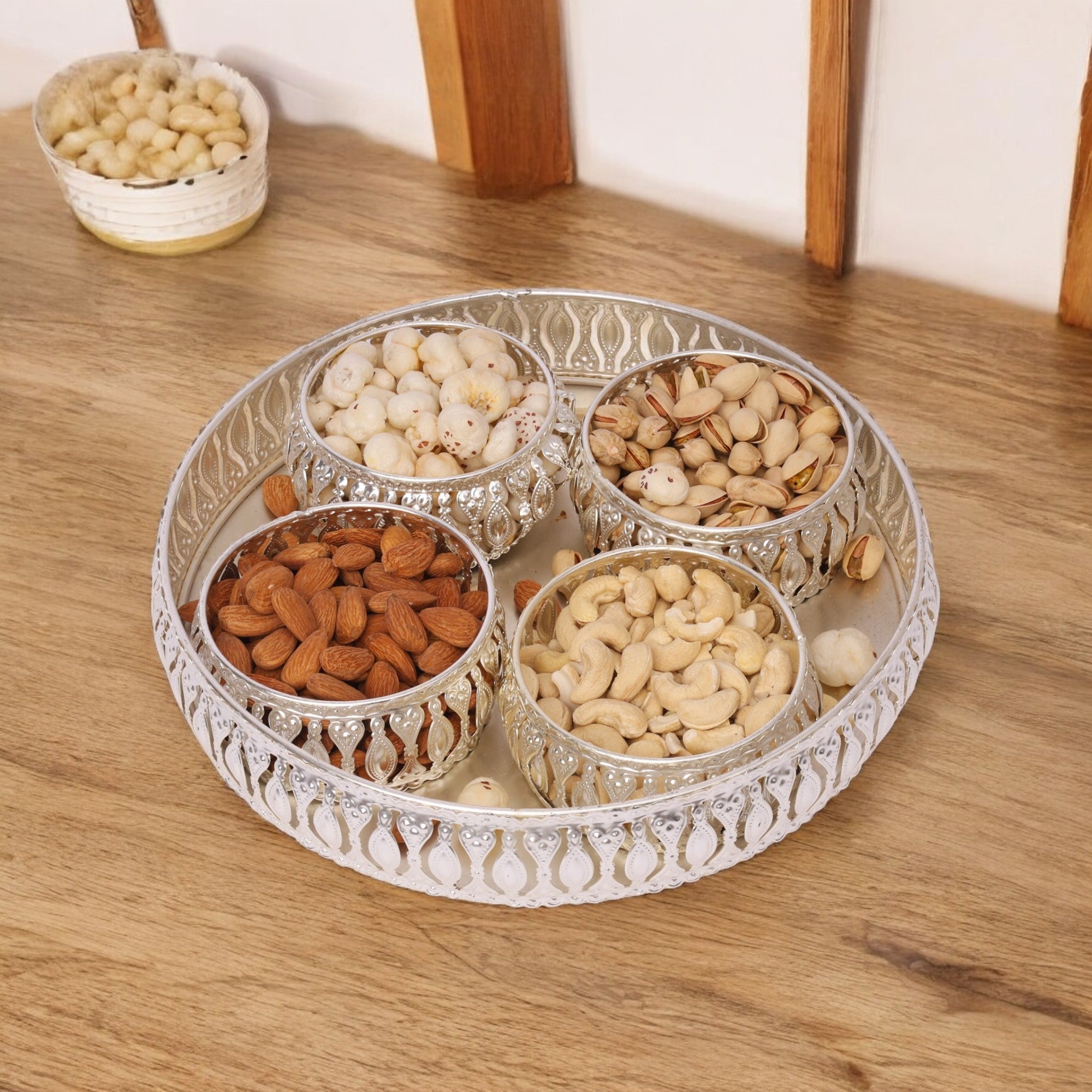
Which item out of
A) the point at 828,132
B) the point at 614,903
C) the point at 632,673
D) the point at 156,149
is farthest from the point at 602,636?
the point at 156,149

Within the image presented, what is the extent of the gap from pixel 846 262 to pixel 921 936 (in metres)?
0.58

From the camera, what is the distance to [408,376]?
32.5 inches

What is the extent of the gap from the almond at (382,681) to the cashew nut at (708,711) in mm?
139

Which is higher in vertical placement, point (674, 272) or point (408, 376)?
point (408, 376)

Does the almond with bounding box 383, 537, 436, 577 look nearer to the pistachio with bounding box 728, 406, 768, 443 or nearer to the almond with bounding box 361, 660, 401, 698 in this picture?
the almond with bounding box 361, 660, 401, 698

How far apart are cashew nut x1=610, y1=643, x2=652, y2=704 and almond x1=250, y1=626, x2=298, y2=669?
161 mm

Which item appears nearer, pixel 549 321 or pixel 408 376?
pixel 408 376

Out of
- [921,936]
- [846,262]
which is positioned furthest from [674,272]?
[921,936]

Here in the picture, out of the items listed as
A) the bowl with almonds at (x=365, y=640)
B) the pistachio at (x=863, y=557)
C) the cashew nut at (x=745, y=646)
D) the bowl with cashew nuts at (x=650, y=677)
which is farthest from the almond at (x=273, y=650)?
the pistachio at (x=863, y=557)

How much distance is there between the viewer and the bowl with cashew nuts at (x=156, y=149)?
1105 millimetres

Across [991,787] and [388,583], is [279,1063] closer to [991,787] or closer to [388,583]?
[388,583]

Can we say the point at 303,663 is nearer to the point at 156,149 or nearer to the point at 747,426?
the point at 747,426

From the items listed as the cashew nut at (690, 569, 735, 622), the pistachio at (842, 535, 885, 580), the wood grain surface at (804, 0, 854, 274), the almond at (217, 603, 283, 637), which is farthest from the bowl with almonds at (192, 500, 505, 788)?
the wood grain surface at (804, 0, 854, 274)

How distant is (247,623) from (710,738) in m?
0.24
